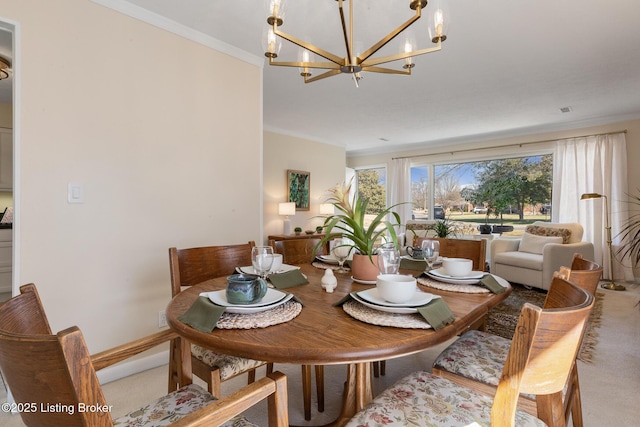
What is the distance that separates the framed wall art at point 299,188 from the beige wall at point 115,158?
115 inches

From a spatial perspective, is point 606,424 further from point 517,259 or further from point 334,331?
point 517,259

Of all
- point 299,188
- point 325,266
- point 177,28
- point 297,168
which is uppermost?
point 177,28

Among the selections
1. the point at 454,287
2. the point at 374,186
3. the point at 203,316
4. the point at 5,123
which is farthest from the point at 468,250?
the point at 374,186

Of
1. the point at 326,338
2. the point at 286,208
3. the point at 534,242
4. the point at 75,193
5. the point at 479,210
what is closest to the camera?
the point at 326,338

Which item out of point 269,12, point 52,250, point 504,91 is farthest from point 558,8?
point 52,250

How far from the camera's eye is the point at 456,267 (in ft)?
4.58

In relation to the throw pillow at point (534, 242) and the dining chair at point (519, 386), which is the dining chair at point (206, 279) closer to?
the dining chair at point (519, 386)

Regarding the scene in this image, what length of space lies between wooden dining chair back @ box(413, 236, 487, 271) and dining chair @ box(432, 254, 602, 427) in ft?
1.90

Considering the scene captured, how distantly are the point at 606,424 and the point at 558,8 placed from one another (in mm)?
2399

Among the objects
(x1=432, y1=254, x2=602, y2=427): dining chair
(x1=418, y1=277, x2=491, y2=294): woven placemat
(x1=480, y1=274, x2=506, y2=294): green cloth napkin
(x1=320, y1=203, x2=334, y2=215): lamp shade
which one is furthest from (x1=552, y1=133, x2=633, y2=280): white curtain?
(x1=418, y1=277, x2=491, y2=294): woven placemat

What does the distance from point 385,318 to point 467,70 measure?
9.57 ft

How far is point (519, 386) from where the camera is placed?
0.70 metres

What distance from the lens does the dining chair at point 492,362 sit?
106 cm

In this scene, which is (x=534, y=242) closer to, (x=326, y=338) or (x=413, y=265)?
(x=413, y=265)
